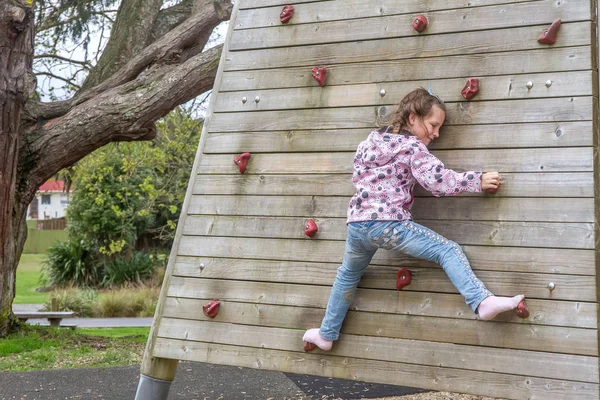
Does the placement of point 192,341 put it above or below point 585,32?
below

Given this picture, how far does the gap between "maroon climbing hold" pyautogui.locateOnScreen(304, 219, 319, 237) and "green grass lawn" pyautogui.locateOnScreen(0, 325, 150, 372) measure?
4.20 m

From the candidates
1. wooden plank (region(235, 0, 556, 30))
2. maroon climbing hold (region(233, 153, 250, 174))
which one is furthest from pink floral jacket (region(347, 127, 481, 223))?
maroon climbing hold (region(233, 153, 250, 174))

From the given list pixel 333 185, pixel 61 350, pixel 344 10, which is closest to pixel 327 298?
pixel 333 185

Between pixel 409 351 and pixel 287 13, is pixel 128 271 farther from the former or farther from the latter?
pixel 409 351

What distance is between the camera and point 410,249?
4047 mm

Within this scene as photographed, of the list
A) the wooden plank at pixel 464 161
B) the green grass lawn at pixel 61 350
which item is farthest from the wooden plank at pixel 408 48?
the green grass lawn at pixel 61 350

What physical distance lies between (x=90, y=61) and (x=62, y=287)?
34.4 feet

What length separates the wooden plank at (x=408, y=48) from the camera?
422 cm

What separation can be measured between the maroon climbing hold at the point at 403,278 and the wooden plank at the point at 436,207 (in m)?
0.30

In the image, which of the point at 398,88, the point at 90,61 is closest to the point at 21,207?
the point at 90,61

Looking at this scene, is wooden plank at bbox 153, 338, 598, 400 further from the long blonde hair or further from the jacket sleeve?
the long blonde hair

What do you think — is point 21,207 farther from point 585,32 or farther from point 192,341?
point 585,32

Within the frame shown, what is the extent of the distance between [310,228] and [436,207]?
0.76 m

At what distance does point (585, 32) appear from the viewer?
4109mm
